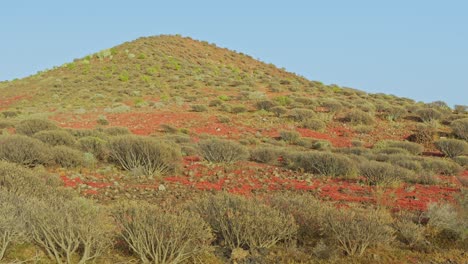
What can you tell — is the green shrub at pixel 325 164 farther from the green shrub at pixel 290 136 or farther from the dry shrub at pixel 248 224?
the green shrub at pixel 290 136

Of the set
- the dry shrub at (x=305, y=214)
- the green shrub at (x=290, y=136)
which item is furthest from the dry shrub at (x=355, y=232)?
the green shrub at (x=290, y=136)

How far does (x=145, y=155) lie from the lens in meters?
13.2

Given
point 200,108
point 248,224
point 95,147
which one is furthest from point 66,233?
point 200,108

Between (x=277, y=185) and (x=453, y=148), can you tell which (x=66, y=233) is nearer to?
(x=277, y=185)

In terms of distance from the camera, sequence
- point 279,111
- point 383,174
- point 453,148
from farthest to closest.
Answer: point 279,111 < point 453,148 < point 383,174

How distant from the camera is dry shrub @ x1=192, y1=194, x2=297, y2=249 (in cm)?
689

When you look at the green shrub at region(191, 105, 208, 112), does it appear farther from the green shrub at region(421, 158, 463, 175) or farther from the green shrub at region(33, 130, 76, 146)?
the green shrub at region(421, 158, 463, 175)

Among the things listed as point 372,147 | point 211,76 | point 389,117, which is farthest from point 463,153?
point 211,76

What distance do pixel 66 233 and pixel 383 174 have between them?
10069 mm

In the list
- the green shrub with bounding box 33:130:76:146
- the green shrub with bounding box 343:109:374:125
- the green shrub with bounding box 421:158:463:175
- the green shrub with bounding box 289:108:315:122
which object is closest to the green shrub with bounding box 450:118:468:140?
the green shrub with bounding box 343:109:374:125

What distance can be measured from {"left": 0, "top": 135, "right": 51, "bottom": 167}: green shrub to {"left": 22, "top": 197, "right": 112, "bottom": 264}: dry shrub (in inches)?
259

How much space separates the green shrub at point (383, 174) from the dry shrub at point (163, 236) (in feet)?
26.6

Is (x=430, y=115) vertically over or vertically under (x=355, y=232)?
over

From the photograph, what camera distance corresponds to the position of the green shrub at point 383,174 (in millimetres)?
12938
